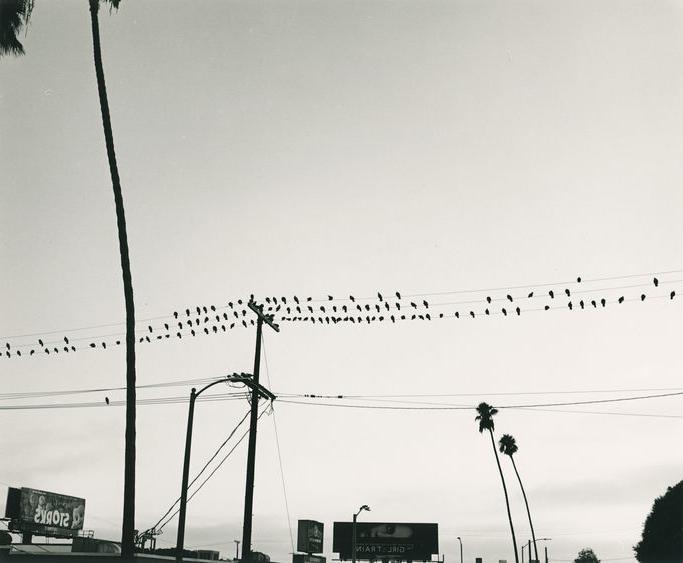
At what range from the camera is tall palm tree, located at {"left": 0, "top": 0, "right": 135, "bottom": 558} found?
21047 millimetres

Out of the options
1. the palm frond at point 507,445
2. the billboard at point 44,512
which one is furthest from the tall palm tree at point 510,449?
the billboard at point 44,512

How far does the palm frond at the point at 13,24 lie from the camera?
21.7m

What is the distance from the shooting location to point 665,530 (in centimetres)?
6512

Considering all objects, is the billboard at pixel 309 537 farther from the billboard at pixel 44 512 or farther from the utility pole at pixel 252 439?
the utility pole at pixel 252 439

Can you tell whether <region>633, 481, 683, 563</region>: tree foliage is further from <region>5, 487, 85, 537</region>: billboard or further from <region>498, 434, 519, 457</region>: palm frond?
<region>5, 487, 85, 537</region>: billboard

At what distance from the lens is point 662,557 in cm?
6488

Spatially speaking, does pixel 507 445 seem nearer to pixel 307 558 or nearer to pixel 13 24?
pixel 307 558

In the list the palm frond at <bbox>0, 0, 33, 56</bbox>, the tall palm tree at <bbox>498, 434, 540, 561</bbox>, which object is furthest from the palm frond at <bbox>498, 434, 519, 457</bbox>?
the palm frond at <bbox>0, 0, 33, 56</bbox>

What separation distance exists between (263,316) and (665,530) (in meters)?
50.9

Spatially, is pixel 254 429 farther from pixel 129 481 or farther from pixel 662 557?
pixel 662 557

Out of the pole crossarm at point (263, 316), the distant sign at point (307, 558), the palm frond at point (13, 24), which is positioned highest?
the palm frond at point (13, 24)

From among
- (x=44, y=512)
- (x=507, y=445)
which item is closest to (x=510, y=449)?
(x=507, y=445)

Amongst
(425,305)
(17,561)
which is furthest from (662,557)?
(17,561)

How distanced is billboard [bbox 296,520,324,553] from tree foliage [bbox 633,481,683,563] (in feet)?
106
